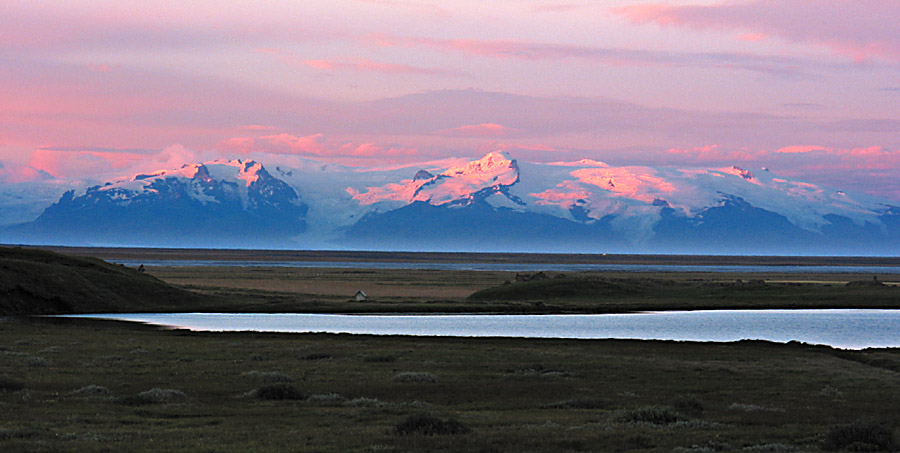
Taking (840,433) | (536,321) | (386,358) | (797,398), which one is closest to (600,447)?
(840,433)

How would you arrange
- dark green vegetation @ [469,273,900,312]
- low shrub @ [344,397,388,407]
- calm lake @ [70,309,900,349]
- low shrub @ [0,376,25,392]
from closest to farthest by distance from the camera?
low shrub @ [344,397,388,407] → low shrub @ [0,376,25,392] → calm lake @ [70,309,900,349] → dark green vegetation @ [469,273,900,312]

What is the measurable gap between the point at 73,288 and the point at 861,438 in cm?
6751

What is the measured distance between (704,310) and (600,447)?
210 feet

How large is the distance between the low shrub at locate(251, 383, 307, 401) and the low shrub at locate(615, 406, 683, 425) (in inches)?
390

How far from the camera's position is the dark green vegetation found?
85375 millimetres

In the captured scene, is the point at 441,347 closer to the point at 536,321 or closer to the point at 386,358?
the point at 386,358

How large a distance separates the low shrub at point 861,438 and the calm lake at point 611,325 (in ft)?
104

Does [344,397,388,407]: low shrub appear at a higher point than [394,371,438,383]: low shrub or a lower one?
lower

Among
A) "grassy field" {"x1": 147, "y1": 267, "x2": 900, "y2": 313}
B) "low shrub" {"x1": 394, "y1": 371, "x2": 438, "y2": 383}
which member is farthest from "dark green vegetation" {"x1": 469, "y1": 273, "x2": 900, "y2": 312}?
"low shrub" {"x1": 394, "y1": 371, "x2": 438, "y2": 383}

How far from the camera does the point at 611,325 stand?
2562 inches

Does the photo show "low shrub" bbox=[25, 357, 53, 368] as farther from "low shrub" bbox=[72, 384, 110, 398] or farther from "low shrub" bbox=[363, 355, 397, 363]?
"low shrub" bbox=[363, 355, 397, 363]

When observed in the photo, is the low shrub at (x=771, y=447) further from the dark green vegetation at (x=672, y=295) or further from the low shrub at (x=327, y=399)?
the dark green vegetation at (x=672, y=295)

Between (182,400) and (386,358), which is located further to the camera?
(386,358)

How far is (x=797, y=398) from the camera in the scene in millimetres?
30453
